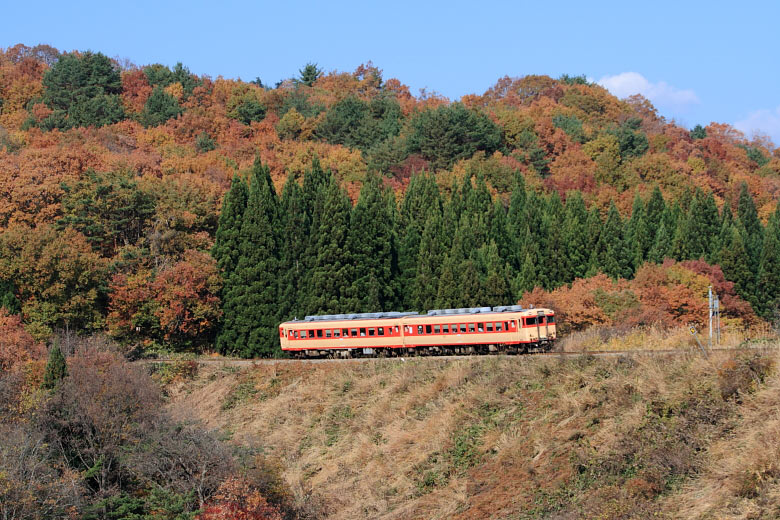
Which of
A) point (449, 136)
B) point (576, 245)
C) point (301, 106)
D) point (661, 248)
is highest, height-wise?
point (301, 106)

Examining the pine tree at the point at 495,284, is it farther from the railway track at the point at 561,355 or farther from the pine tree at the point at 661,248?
the railway track at the point at 561,355

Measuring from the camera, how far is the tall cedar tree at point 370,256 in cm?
5634

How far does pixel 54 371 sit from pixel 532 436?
73.7 ft

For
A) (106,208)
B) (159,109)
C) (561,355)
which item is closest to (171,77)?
(159,109)

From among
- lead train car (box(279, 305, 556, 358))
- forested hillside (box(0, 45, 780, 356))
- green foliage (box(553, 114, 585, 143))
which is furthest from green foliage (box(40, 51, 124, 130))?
lead train car (box(279, 305, 556, 358))

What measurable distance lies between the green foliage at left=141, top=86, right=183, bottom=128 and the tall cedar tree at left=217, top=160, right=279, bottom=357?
153 ft

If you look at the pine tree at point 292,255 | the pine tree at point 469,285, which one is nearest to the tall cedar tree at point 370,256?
the pine tree at point 292,255

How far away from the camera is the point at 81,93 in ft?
319

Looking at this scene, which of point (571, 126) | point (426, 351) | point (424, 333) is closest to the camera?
point (424, 333)

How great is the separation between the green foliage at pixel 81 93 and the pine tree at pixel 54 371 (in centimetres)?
5710

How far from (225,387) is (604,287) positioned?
1057 inches

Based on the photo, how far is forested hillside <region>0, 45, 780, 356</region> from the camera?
2131 inches

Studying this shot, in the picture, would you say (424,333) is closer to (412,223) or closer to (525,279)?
(525,279)

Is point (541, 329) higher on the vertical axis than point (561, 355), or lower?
higher
